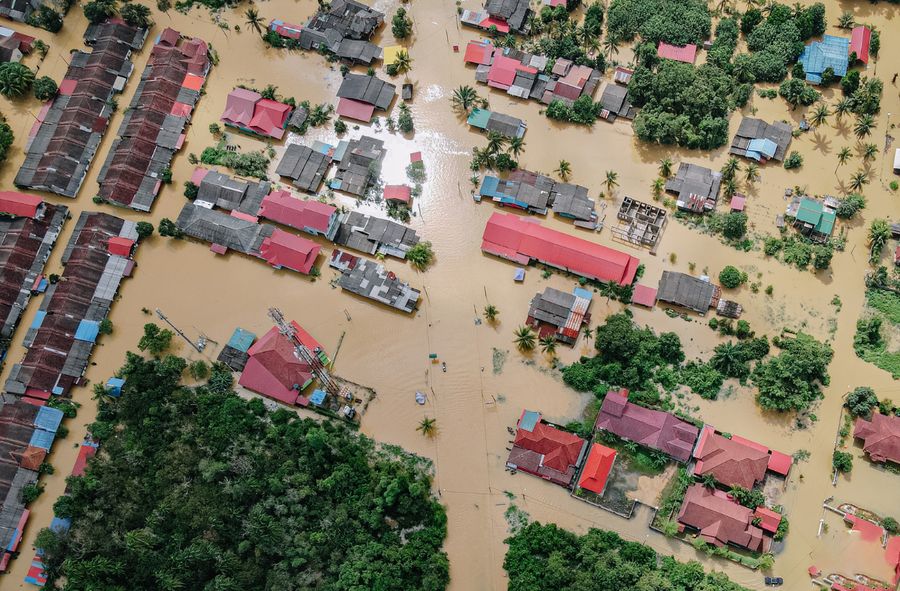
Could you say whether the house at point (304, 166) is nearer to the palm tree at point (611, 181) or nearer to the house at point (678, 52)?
the palm tree at point (611, 181)

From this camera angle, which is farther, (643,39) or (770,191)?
(643,39)

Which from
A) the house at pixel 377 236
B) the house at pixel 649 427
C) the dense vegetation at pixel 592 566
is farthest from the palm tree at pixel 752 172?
the dense vegetation at pixel 592 566

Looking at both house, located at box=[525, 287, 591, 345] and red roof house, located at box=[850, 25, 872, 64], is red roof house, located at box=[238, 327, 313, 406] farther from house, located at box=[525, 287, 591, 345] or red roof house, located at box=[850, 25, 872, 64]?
red roof house, located at box=[850, 25, 872, 64]

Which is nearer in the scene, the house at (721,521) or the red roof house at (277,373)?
the house at (721,521)

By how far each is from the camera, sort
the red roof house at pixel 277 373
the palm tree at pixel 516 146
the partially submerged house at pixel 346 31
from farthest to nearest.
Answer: the partially submerged house at pixel 346 31 → the palm tree at pixel 516 146 → the red roof house at pixel 277 373

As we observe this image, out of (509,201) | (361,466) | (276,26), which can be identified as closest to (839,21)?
(509,201)

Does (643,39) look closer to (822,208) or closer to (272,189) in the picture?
(822,208)
